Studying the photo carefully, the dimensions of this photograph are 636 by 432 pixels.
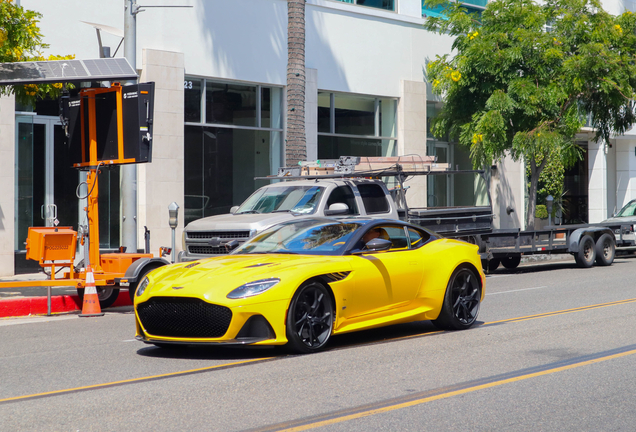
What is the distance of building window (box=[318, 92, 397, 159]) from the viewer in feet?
79.4

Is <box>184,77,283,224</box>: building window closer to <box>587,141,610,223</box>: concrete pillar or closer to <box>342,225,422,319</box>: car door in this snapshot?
<box>342,225,422,319</box>: car door

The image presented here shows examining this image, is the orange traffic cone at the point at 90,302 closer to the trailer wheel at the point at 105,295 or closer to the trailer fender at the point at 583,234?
the trailer wheel at the point at 105,295

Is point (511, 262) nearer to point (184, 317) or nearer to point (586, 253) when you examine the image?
point (586, 253)

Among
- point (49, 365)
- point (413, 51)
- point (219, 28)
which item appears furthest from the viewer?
point (413, 51)

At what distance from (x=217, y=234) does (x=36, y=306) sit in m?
3.16

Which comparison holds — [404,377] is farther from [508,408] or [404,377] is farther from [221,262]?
[221,262]

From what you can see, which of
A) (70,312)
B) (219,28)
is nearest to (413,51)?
(219,28)

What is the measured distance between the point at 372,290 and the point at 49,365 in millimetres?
3435

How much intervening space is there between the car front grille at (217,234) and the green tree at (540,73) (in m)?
11.4

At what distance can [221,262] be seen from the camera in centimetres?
823

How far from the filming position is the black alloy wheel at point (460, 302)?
9.23 meters

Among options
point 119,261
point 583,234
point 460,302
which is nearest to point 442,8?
point 583,234

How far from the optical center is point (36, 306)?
12.4 meters

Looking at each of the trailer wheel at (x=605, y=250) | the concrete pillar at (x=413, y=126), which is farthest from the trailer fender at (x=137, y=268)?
the concrete pillar at (x=413, y=126)
